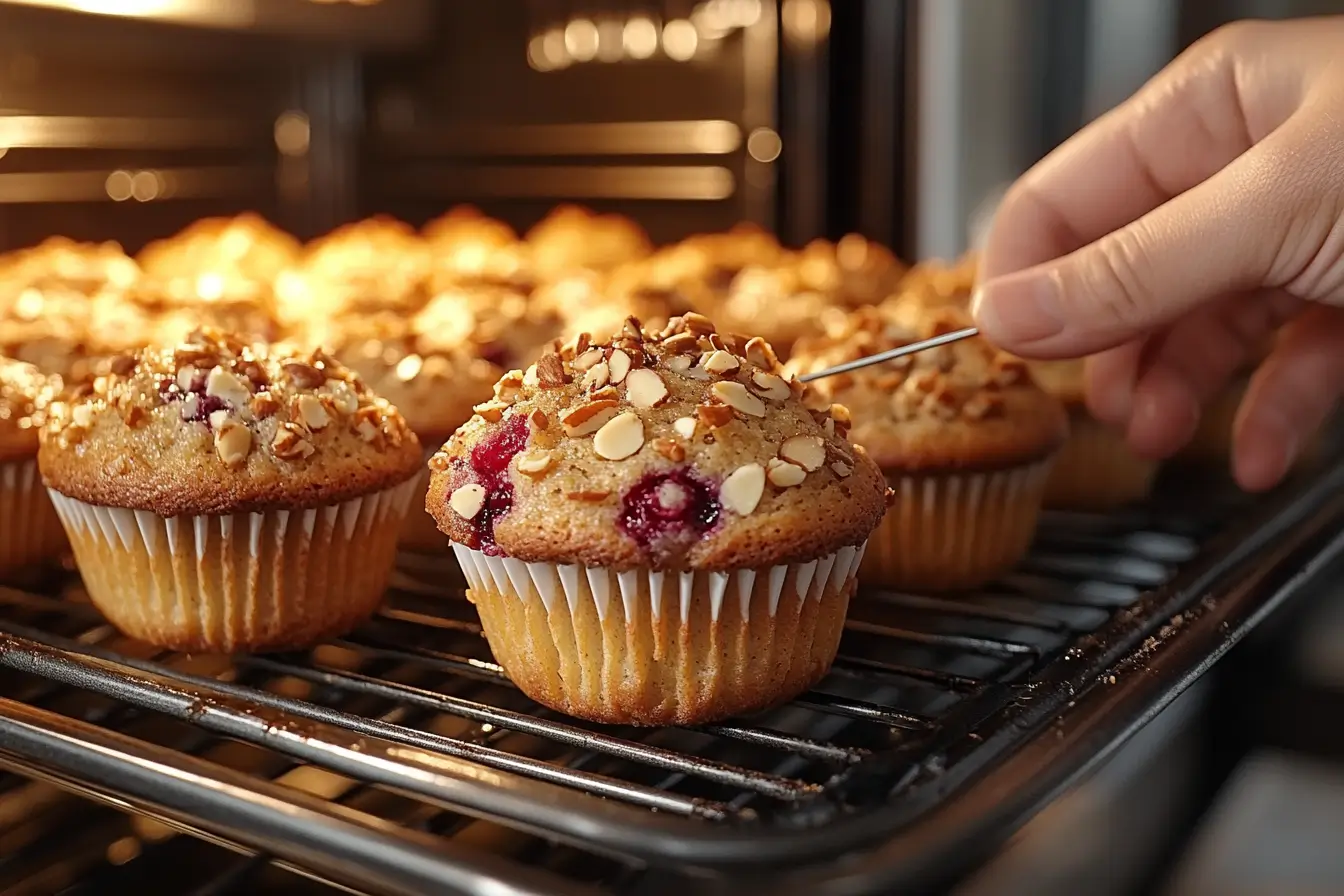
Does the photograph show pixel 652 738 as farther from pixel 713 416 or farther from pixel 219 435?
pixel 219 435

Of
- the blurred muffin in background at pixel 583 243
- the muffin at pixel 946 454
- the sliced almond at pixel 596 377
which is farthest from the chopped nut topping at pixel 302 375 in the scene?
the blurred muffin in background at pixel 583 243

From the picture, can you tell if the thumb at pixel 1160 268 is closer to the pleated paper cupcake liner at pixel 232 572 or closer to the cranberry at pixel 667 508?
the cranberry at pixel 667 508

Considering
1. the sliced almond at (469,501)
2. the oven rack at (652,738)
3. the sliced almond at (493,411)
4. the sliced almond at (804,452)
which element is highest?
the sliced almond at (493,411)

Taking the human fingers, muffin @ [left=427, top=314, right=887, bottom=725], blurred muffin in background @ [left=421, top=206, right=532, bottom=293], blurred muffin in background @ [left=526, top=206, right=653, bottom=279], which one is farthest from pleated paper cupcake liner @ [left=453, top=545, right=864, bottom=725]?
blurred muffin in background @ [left=526, top=206, right=653, bottom=279]

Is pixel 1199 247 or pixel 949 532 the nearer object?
pixel 1199 247

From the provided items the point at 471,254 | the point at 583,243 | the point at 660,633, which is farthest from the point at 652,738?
the point at 583,243
